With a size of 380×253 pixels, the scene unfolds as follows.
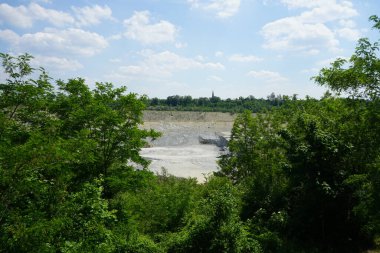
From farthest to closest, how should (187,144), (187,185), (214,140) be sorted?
(187,144) → (214,140) → (187,185)

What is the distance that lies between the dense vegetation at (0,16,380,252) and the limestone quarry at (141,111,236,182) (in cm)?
1070

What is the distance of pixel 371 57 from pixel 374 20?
1116mm

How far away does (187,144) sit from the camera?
72312 mm

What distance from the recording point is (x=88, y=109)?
15.5 m

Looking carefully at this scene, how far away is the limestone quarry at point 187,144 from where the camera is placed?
47.2 m

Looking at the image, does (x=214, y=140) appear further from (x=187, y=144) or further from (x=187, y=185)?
(x=187, y=185)

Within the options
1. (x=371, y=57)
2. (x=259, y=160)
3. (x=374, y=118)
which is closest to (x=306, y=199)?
(x=259, y=160)

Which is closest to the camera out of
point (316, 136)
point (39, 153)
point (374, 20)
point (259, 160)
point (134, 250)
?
point (39, 153)

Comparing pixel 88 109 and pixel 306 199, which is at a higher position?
pixel 88 109

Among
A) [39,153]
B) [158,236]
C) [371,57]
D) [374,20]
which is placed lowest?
[158,236]

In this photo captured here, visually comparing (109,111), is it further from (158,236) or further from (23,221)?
(23,221)

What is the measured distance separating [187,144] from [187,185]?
51.6 metres

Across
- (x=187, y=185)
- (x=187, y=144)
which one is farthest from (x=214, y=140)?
(x=187, y=185)

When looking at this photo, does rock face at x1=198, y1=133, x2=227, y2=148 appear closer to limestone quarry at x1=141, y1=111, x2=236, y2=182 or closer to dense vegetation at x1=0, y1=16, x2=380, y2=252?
limestone quarry at x1=141, y1=111, x2=236, y2=182
